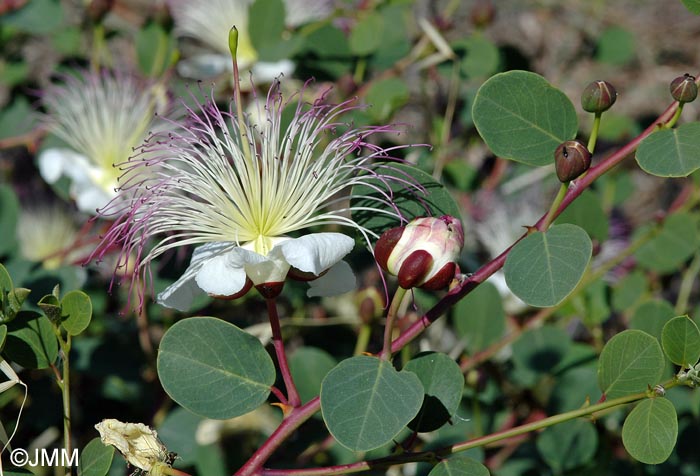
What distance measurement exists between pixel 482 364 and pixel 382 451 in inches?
14.8

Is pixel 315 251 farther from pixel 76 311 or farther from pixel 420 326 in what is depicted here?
pixel 76 311

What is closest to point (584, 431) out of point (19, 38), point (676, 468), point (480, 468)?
point (676, 468)

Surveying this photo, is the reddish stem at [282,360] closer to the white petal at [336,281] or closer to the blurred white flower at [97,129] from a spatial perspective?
the white petal at [336,281]

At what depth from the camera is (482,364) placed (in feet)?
5.99

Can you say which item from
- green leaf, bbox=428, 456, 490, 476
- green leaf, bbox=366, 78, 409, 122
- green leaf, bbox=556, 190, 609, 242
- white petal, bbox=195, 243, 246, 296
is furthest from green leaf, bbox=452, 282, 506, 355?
Answer: white petal, bbox=195, 243, 246, 296

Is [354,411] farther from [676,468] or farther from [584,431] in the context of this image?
[676,468]

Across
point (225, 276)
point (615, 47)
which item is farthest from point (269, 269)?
point (615, 47)

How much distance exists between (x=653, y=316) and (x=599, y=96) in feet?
2.03

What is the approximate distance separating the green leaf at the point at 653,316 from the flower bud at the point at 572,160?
583 millimetres

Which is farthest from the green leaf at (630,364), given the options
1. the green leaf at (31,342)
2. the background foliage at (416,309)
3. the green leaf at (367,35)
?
the green leaf at (367,35)

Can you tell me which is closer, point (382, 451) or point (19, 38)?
point (382, 451)

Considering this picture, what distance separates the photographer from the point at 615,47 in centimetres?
248

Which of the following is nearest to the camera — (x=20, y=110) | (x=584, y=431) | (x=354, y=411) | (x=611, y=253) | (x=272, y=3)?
(x=354, y=411)

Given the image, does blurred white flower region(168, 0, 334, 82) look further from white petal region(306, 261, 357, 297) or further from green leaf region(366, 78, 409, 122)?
white petal region(306, 261, 357, 297)
